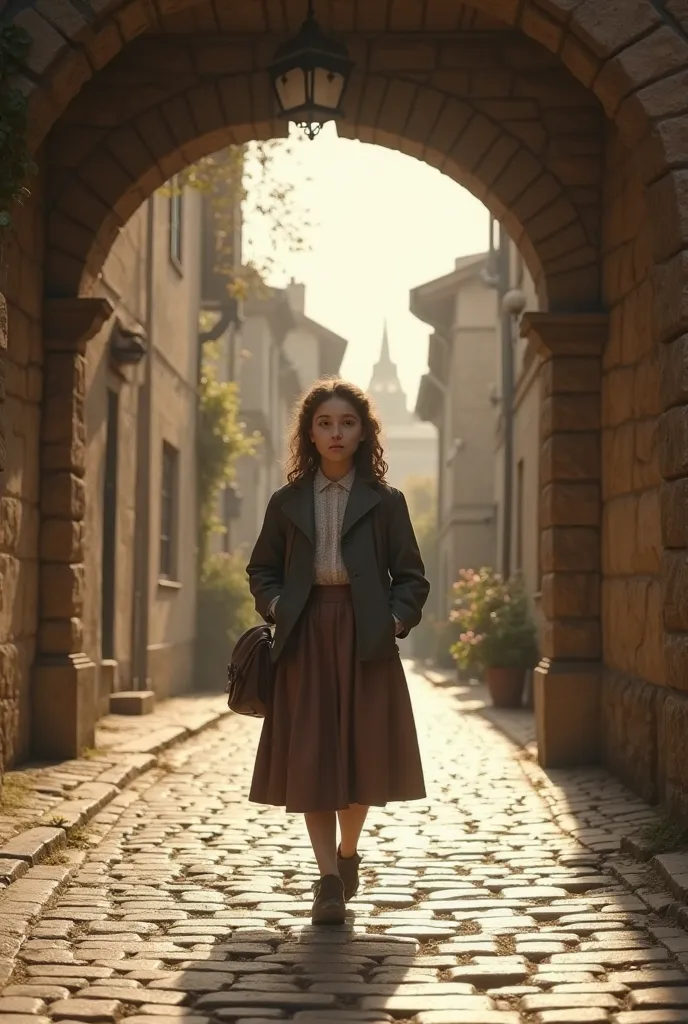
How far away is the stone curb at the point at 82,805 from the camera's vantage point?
219 inches

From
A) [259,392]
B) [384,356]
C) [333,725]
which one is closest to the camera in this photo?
[333,725]

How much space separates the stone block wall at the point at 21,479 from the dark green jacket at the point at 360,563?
2.87 m

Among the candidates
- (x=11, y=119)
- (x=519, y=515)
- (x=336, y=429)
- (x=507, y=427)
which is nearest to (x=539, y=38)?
(x=11, y=119)

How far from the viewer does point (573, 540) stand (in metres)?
8.97

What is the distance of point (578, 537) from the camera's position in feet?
29.5

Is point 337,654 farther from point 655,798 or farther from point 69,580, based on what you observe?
point 69,580

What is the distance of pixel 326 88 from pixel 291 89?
0.22 meters

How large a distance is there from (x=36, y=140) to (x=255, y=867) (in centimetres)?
318

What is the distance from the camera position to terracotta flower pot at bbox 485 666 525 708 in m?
14.4

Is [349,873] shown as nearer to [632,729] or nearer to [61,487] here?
[632,729]

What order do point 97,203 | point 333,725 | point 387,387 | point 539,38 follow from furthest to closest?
1. point 387,387
2. point 97,203
3. point 539,38
4. point 333,725

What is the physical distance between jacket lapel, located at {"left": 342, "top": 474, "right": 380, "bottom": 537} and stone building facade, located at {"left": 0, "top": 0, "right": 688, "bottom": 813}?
265 centimetres

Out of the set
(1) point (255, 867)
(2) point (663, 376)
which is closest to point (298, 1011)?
(1) point (255, 867)

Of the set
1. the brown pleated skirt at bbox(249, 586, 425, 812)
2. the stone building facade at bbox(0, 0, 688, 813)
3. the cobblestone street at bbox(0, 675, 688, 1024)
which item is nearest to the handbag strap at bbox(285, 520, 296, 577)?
the brown pleated skirt at bbox(249, 586, 425, 812)
